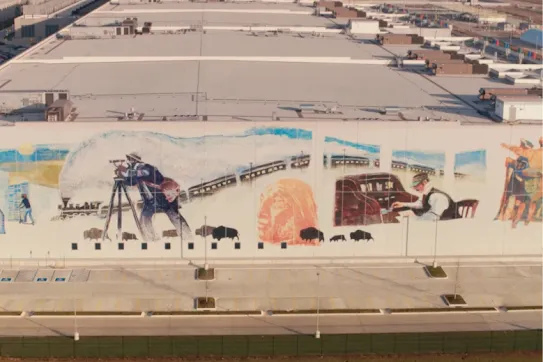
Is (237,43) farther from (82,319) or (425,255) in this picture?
(82,319)

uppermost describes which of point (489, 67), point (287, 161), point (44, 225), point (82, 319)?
point (489, 67)

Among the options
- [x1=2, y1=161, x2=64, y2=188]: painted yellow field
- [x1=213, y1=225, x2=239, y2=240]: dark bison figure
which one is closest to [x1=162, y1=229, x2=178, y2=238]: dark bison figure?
[x1=213, y1=225, x2=239, y2=240]: dark bison figure

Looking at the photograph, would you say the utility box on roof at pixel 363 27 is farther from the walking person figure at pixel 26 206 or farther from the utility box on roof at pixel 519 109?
the walking person figure at pixel 26 206

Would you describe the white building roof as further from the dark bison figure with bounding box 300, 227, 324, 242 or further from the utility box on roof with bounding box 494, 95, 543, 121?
the dark bison figure with bounding box 300, 227, 324, 242

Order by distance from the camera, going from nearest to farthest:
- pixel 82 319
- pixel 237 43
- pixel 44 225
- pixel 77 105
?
1. pixel 82 319
2. pixel 44 225
3. pixel 77 105
4. pixel 237 43

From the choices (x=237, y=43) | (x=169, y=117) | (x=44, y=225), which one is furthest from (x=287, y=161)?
(x=237, y=43)

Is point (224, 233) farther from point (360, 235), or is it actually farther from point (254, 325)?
point (254, 325)
